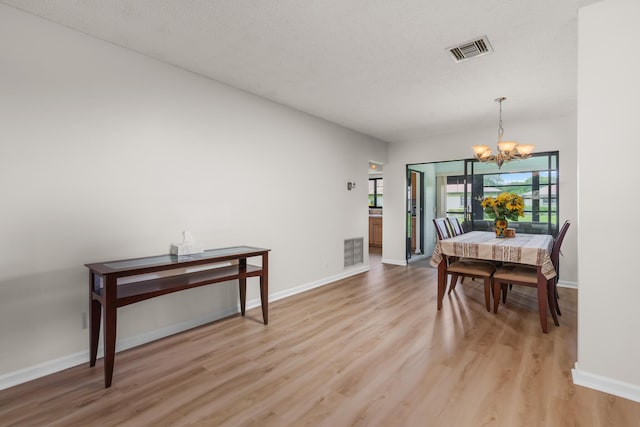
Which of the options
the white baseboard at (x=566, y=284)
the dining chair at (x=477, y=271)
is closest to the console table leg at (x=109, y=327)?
the dining chair at (x=477, y=271)

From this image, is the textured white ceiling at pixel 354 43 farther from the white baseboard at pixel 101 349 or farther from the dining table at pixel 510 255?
the white baseboard at pixel 101 349

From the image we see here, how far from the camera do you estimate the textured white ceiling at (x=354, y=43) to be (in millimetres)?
2037

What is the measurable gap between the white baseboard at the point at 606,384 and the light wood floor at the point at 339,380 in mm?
56

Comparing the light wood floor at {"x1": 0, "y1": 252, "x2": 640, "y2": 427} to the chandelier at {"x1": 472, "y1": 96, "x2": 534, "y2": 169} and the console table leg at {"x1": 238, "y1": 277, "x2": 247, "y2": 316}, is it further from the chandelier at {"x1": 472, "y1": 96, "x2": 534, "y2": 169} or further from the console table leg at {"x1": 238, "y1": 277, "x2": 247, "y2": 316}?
the chandelier at {"x1": 472, "y1": 96, "x2": 534, "y2": 169}

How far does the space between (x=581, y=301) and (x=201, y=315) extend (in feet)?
10.2

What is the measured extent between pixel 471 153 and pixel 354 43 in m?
3.60

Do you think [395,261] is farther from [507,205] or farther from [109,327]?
[109,327]

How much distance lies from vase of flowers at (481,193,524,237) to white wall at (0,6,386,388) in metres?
2.65

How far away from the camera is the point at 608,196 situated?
6.24ft

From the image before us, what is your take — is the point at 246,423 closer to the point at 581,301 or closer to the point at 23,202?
the point at 23,202

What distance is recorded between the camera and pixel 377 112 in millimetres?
4242

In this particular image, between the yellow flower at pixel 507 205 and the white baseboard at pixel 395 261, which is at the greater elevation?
the yellow flower at pixel 507 205

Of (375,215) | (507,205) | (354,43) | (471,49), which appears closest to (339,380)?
(354,43)

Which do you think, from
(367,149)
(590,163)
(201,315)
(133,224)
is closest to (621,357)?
(590,163)
